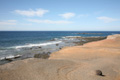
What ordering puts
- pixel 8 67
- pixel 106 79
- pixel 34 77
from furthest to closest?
pixel 8 67, pixel 106 79, pixel 34 77

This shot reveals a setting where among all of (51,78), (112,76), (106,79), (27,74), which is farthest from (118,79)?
(27,74)

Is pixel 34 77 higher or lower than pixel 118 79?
higher

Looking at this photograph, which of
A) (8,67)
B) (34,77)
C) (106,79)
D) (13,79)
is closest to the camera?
(13,79)

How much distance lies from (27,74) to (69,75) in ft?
8.86

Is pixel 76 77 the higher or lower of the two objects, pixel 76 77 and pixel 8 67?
the lower

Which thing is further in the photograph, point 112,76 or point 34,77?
point 112,76

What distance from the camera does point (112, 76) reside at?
664 centimetres

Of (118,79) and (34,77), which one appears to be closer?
(34,77)

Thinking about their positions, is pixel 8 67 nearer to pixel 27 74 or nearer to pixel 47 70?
pixel 27 74

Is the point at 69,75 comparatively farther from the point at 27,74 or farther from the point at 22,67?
the point at 22,67

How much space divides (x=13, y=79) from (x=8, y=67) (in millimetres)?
1574

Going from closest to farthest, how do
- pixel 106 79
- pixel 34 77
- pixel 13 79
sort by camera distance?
pixel 13 79 → pixel 34 77 → pixel 106 79

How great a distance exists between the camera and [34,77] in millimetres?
5594

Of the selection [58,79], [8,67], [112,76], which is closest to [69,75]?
[58,79]
